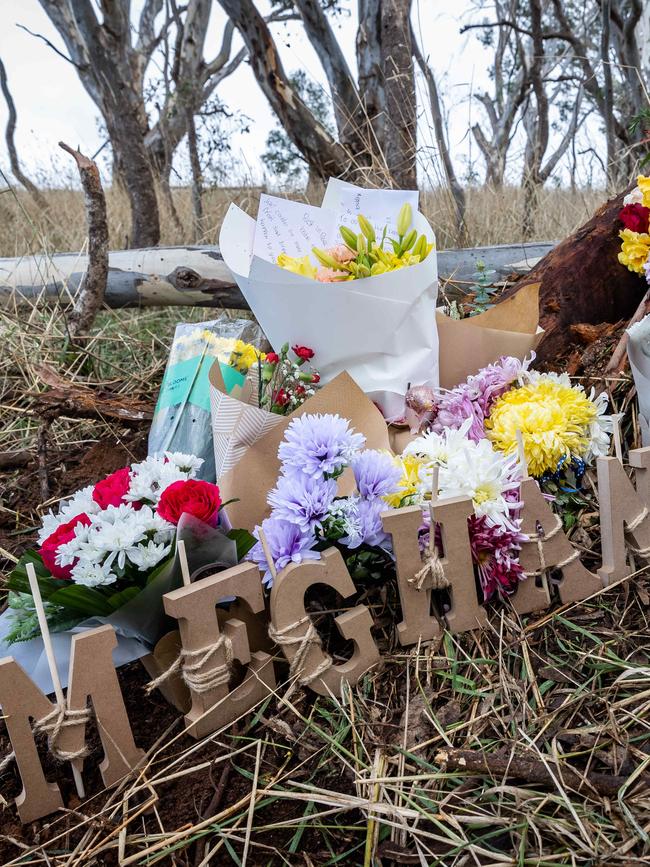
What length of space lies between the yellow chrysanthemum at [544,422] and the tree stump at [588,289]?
38cm

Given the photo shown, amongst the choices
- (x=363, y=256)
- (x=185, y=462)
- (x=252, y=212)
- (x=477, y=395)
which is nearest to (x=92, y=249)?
(x=363, y=256)

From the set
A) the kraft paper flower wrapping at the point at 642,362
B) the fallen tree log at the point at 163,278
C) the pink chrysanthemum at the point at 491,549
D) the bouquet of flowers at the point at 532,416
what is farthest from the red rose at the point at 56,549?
the fallen tree log at the point at 163,278

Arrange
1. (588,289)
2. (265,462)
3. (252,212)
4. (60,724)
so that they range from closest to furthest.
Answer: (60,724), (265,462), (588,289), (252,212)

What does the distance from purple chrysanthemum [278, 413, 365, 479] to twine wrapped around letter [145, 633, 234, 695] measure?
27cm

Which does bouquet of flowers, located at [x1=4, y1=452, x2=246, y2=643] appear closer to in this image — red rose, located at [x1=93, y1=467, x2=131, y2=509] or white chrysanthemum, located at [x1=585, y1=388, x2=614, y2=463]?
red rose, located at [x1=93, y1=467, x2=131, y2=509]

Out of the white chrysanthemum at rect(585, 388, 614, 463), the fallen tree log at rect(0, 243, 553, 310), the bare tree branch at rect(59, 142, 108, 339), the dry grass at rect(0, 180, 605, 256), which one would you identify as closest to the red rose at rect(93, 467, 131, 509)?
the white chrysanthemum at rect(585, 388, 614, 463)

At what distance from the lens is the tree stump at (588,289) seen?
157 centimetres

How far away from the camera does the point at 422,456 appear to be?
111cm

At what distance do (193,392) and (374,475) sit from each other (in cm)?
58

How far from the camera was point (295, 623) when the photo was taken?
0.88 m

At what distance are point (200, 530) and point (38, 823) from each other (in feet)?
1.34

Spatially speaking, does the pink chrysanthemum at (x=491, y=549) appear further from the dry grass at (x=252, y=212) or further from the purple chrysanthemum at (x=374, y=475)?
the dry grass at (x=252, y=212)

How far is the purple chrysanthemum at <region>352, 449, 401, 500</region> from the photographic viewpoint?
3.33 ft

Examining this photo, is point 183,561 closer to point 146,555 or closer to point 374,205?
point 146,555
